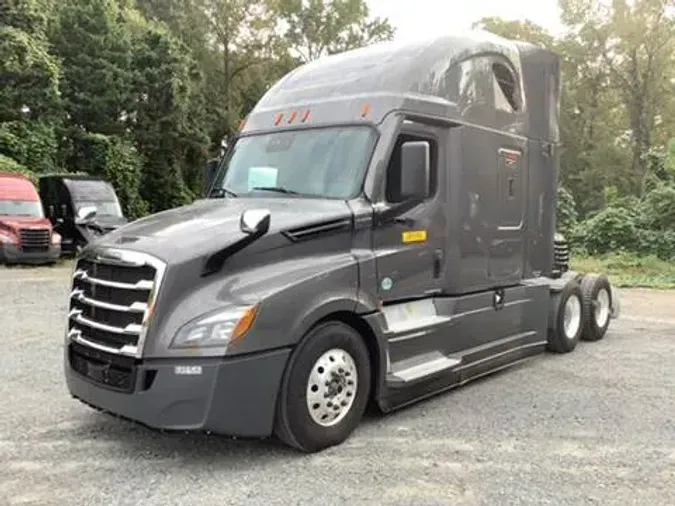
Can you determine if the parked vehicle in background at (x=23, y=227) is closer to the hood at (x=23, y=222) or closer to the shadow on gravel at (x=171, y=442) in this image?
the hood at (x=23, y=222)

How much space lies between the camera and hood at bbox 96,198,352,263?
4.56 meters

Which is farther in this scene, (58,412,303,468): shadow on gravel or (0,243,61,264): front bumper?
(0,243,61,264): front bumper

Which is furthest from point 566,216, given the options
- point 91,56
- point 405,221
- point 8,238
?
point 405,221

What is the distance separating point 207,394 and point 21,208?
15899mm

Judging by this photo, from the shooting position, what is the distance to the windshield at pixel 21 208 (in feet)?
59.0

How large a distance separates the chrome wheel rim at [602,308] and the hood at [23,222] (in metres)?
Answer: 14.0

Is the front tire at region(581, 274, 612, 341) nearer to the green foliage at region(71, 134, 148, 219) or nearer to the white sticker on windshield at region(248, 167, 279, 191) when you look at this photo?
the white sticker on windshield at region(248, 167, 279, 191)

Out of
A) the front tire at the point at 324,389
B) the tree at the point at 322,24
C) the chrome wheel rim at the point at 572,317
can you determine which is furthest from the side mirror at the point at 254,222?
the tree at the point at 322,24

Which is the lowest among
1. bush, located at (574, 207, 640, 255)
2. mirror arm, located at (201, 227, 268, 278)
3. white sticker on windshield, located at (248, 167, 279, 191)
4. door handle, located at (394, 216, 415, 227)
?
bush, located at (574, 207, 640, 255)

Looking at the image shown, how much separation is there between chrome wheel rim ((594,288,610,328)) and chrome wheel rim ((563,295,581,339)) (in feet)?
1.57

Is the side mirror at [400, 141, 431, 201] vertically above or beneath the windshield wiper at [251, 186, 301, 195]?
above

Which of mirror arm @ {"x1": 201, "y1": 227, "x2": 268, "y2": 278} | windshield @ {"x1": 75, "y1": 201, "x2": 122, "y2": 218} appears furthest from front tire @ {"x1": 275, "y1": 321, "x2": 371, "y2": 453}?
windshield @ {"x1": 75, "y1": 201, "x2": 122, "y2": 218}

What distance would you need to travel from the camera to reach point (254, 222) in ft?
14.9

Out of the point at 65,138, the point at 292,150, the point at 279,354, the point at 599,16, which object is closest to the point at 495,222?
the point at 292,150
